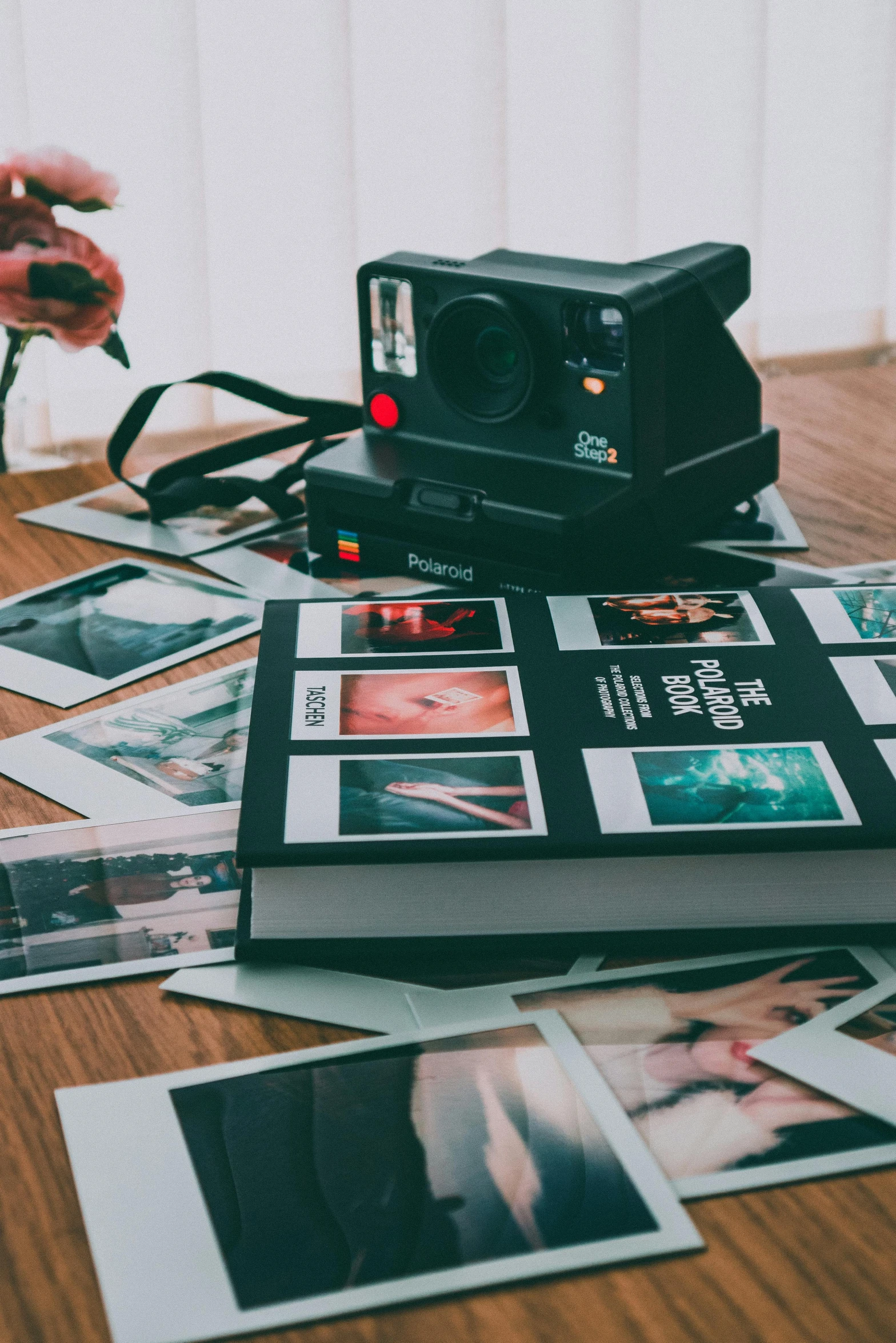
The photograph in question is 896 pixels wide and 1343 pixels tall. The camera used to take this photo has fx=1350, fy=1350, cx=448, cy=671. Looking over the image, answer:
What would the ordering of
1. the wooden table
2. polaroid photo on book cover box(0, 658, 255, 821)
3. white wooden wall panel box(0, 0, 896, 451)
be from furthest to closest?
white wooden wall panel box(0, 0, 896, 451)
polaroid photo on book cover box(0, 658, 255, 821)
the wooden table

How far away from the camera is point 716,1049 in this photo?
0.49 m

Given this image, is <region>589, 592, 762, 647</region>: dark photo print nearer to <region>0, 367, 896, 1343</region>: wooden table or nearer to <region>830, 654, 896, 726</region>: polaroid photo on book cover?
<region>830, 654, 896, 726</region>: polaroid photo on book cover

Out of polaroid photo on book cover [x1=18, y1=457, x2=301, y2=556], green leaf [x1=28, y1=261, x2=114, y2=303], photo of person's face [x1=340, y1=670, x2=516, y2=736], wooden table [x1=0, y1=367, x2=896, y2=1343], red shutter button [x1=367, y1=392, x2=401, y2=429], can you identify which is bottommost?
wooden table [x1=0, y1=367, x2=896, y2=1343]

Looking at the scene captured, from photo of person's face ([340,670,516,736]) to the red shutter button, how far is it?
332mm

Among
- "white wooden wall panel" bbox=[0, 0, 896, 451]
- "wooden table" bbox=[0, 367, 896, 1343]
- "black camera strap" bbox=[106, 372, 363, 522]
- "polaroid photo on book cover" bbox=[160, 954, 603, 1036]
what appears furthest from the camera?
"white wooden wall panel" bbox=[0, 0, 896, 451]

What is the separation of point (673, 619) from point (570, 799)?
0.19 meters

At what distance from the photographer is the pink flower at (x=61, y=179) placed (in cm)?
102

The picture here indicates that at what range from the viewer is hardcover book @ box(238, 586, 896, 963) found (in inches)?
20.2

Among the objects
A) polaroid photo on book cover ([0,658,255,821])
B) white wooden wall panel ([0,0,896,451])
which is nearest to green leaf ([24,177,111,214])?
white wooden wall panel ([0,0,896,451])

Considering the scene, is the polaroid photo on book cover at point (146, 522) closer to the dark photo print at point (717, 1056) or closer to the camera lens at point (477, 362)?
the camera lens at point (477, 362)

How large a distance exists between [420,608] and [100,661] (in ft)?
0.69

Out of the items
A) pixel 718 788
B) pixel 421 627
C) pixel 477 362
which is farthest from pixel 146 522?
pixel 718 788

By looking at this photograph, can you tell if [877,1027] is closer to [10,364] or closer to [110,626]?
[110,626]

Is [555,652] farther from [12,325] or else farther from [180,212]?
[180,212]
